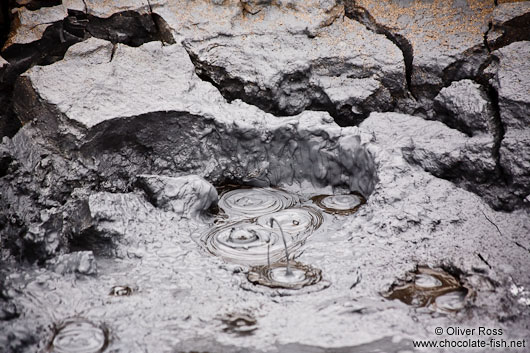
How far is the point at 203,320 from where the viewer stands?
207 cm

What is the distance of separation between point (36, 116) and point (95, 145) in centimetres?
44

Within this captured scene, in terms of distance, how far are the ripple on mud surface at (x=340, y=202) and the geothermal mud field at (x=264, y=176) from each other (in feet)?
0.05

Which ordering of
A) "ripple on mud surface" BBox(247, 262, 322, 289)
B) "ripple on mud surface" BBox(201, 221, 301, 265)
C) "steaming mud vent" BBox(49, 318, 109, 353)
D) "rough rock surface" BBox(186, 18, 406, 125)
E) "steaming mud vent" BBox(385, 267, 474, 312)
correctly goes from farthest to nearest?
"rough rock surface" BBox(186, 18, 406, 125)
"ripple on mud surface" BBox(201, 221, 301, 265)
"ripple on mud surface" BBox(247, 262, 322, 289)
"steaming mud vent" BBox(385, 267, 474, 312)
"steaming mud vent" BBox(49, 318, 109, 353)

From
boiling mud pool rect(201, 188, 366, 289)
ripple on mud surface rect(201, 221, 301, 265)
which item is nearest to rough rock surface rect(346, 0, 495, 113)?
Answer: boiling mud pool rect(201, 188, 366, 289)

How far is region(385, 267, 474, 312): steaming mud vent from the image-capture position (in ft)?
7.04

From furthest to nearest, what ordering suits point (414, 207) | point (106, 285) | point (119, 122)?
point (119, 122) < point (414, 207) < point (106, 285)

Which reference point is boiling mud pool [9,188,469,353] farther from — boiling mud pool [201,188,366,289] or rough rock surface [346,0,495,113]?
rough rock surface [346,0,495,113]

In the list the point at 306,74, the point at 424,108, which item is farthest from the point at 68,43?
the point at 424,108

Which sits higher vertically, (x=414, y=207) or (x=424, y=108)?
(x=424, y=108)

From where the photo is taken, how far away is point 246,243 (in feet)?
8.81

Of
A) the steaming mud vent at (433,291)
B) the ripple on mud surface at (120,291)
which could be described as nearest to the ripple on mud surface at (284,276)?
the steaming mud vent at (433,291)

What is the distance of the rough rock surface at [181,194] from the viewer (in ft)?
9.52

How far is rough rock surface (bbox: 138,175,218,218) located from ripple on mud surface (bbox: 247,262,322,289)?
635 mm

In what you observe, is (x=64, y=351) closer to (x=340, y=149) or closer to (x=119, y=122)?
(x=119, y=122)
